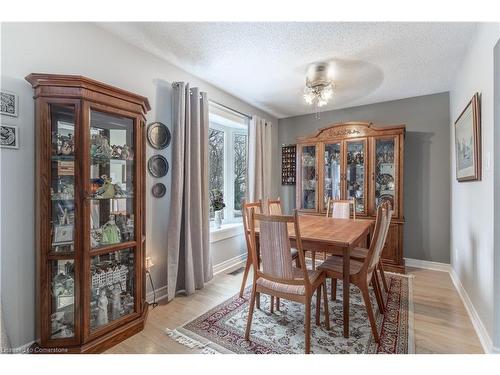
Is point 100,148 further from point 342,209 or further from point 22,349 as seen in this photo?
point 342,209

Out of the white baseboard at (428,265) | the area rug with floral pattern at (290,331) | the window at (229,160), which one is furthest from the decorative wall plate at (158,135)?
the white baseboard at (428,265)

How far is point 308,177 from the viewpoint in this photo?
3.99 metres

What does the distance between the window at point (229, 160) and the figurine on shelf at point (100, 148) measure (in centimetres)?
176

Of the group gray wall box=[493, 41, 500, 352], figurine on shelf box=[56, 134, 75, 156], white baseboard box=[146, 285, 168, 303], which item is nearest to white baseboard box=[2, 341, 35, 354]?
white baseboard box=[146, 285, 168, 303]

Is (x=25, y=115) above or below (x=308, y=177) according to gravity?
above

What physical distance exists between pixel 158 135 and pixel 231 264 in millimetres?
2009

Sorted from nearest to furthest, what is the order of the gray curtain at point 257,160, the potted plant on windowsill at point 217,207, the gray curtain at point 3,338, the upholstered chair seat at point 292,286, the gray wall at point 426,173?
the gray curtain at point 3,338
the upholstered chair seat at point 292,286
the gray wall at point 426,173
the potted plant on windowsill at point 217,207
the gray curtain at point 257,160

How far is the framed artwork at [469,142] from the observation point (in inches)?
73.6

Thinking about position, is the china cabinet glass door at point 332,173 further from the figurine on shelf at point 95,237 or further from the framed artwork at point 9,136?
the framed artwork at point 9,136

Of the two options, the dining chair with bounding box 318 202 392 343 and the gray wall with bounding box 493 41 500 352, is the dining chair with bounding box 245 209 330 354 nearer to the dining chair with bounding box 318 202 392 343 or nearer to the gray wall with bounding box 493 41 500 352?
the dining chair with bounding box 318 202 392 343

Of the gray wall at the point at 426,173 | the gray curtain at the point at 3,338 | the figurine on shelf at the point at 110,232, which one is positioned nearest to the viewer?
the gray curtain at the point at 3,338

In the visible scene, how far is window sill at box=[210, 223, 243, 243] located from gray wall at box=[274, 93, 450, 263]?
8.01 feet

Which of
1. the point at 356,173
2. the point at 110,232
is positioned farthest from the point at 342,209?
the point at 110,232

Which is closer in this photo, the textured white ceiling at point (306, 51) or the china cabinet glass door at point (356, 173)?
the textured white ceiling at point (306, 51)
